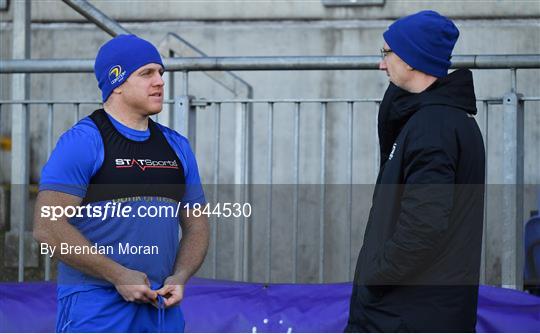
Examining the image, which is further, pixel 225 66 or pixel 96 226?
pixel 225 66

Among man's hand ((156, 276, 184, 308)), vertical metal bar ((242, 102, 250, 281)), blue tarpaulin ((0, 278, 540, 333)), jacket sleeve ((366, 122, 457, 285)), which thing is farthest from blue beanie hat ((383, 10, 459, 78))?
vertical metal bar ((242, 102, 250, 281))

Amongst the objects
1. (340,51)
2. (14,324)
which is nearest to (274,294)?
(14,324)

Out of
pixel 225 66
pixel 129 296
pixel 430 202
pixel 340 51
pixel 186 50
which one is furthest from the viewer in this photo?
pixel 340 51

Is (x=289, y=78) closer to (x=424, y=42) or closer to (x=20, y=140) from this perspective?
(x=20, y=140)

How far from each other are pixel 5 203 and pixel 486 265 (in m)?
3.26

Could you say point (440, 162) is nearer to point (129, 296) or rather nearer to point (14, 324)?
point (129, 296)

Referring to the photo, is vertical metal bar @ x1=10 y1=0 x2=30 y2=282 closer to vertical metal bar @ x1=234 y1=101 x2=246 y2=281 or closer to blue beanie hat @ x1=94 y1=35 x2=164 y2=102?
vertical metal bar @ x1=234 y1=101 x2=246 y2=281

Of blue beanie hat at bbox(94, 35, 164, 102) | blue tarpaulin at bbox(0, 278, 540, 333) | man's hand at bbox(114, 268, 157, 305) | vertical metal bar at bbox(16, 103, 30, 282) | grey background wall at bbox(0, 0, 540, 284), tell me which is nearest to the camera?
man's hand at bbox(114, 268, 157, 305)

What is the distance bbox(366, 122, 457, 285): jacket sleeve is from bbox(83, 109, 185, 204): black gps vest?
924 millimetres

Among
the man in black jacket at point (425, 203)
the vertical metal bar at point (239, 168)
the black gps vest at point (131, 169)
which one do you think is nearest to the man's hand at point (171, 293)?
the black gps vest at point (131, 169)

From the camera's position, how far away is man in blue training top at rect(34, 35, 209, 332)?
4.14 meters

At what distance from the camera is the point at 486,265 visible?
21.2 ft

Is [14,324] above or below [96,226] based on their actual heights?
below

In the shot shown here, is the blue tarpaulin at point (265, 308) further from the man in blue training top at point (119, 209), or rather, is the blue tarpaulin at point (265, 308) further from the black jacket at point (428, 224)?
the black jacket at point (428, 224)
